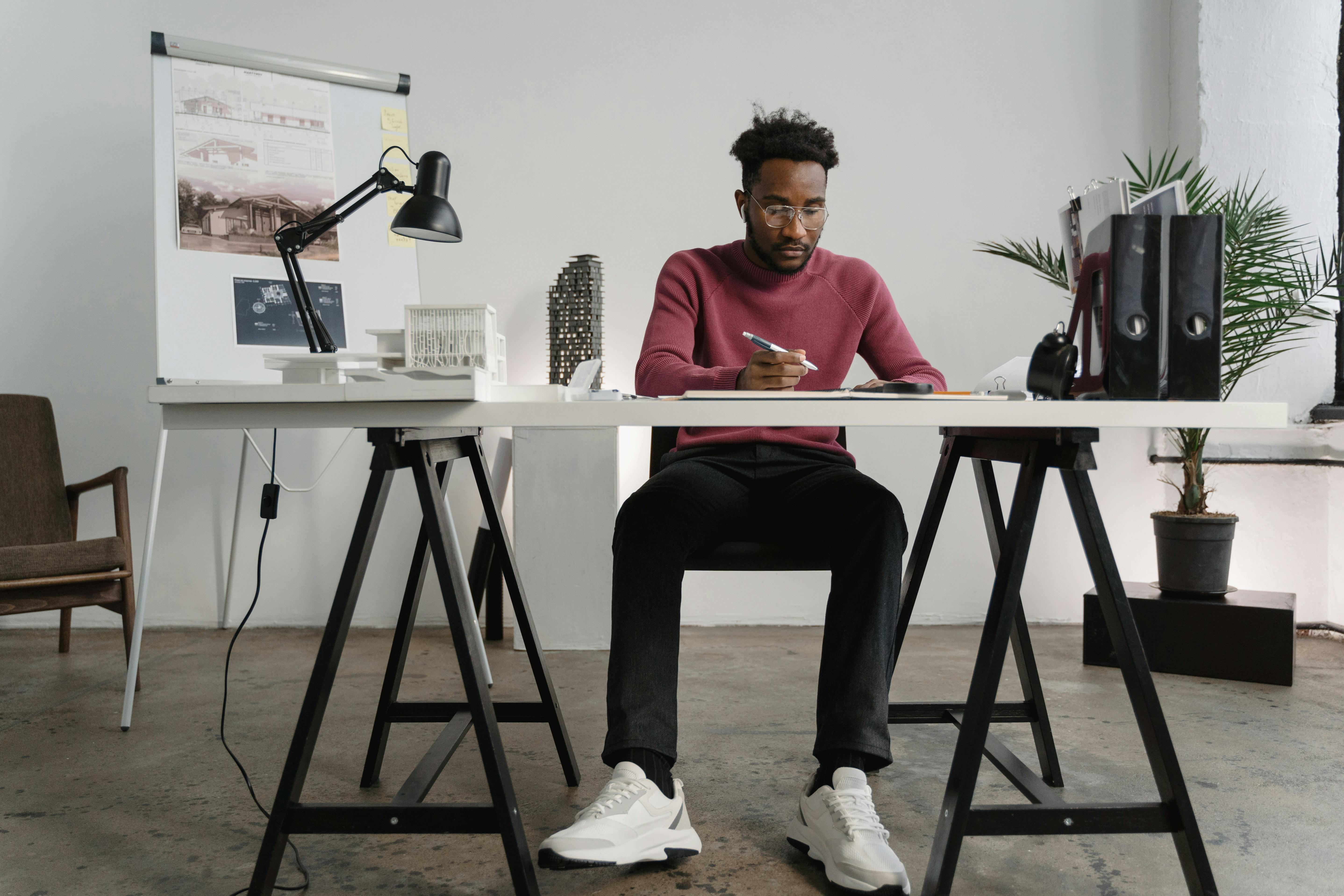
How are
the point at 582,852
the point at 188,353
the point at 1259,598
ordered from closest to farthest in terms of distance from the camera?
the point at 582,852
the point at 188,353
the point at 1259,598

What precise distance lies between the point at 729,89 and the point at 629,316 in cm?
88

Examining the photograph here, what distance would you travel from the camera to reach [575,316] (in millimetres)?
2820

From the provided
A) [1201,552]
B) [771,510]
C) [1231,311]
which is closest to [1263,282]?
[1231,311]

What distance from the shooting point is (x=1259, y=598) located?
2.43m

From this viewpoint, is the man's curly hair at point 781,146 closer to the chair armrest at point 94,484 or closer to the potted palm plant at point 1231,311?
the potted palm plant at point 1231,311

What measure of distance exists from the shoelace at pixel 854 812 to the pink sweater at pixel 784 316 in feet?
2.32

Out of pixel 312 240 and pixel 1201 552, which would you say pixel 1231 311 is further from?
pixel 312 240

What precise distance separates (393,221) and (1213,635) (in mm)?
2380

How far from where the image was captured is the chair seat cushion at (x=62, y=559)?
6.59 feet

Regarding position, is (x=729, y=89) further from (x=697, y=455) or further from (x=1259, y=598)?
(x=1259, y=598)

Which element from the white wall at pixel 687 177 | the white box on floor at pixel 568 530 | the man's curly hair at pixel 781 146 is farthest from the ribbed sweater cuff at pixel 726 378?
the white wall at pixel 687 177

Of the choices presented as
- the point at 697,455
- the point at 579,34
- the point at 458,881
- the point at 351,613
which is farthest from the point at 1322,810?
the point at 579,34

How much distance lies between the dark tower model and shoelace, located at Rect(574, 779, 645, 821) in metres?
1.74

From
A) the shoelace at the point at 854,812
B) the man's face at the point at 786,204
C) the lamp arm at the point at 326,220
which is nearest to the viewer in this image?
the shoelace at the point at 854,812
